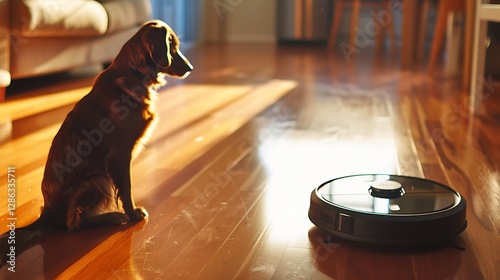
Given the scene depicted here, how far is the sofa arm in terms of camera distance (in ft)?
9.12

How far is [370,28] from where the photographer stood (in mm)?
6004

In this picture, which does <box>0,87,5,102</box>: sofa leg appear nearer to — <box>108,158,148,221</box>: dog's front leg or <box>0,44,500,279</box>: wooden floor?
<box>0,44,500,279</box>: wooden floor

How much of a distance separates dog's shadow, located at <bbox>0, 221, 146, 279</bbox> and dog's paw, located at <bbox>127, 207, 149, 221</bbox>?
21 mm

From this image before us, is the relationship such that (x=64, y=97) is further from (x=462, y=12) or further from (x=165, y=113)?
(x=462, y=12)

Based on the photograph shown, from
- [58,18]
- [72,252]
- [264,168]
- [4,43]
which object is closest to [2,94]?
[4,43]

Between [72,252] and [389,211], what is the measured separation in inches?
23.8

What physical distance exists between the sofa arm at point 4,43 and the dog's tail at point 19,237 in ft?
4.88

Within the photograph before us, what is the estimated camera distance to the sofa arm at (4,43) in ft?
9.12

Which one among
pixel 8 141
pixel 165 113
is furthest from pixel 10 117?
pixel 165 113

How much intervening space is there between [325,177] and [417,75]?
2.31 meters

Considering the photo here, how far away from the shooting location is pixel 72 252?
129 cm

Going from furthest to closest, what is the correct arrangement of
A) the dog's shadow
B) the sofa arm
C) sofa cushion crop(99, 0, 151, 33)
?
1. sofa cushion crop(99, 0, 151, 33)
2. the sofa arm
3. the dog's shadow

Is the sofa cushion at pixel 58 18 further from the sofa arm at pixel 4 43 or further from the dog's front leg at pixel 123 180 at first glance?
the dog's front leg at pixel 123 180

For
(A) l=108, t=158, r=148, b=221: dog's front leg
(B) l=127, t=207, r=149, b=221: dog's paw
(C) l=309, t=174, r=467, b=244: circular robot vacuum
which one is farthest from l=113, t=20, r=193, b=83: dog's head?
(C) l=309, t=174, r=467, b=244: circular robot vacuum
